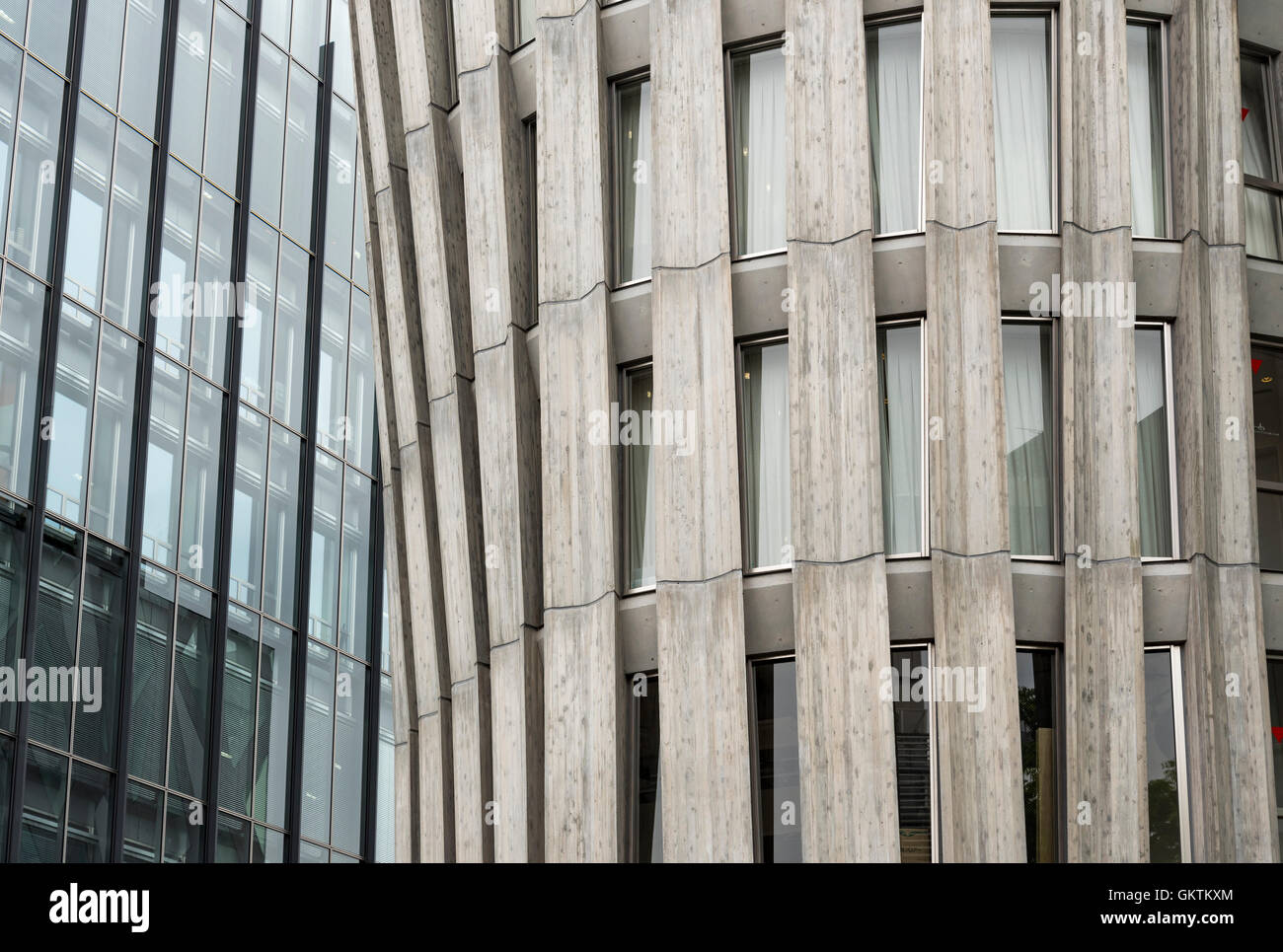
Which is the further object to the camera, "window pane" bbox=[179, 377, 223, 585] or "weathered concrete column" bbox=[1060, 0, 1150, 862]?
"window pane" bbox=[179, 377, 223, 585]

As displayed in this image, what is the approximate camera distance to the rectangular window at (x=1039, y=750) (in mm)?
17453

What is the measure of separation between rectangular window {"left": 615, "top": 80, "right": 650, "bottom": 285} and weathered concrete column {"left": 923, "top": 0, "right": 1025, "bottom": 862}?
3.52m

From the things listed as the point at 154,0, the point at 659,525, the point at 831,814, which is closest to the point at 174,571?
the point at 154,0

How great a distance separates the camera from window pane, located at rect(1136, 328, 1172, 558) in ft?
60.8

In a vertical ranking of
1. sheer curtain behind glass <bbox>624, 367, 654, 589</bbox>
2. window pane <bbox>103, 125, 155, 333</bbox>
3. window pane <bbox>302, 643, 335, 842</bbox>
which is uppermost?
window pane <bbox>103, 125, 155, 333</bbox>

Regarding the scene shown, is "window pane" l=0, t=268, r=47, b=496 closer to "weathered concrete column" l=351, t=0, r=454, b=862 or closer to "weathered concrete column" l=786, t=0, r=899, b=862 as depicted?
"weathered concrete column" l=351, t=0, r=454, b=862

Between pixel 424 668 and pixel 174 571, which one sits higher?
pixel 174 571

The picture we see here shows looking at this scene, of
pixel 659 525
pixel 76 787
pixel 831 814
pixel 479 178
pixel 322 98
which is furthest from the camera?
pixel 322 98

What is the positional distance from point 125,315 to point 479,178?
40.1ft

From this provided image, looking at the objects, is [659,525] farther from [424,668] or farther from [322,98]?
[322,98]

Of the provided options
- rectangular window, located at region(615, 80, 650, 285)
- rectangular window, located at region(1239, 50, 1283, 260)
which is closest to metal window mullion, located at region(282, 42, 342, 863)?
rectangular window, located at region(615, 80, 650, 285)

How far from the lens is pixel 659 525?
18562 millimetres

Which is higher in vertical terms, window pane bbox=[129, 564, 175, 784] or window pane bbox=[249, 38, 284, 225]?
window pane bbox=[249, 38, 284, 225]

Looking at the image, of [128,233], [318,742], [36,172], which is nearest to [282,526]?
[318,742]
